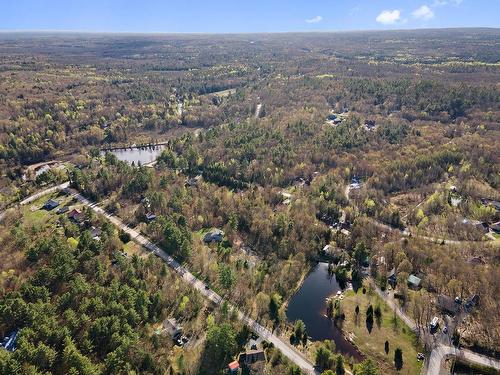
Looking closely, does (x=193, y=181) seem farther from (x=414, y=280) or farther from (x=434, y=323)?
(x=434, y=323)

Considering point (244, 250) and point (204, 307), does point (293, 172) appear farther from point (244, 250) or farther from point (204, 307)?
point (204, 307)

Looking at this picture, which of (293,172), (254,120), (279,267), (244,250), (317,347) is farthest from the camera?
(254,120)

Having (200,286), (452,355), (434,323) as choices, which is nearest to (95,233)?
(200,286)

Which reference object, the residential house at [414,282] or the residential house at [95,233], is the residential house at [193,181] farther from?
the residential house at [414,282]

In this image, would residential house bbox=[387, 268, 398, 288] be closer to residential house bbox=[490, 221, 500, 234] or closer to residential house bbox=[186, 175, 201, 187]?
residential house bbox=[490, 221, 500, 234]

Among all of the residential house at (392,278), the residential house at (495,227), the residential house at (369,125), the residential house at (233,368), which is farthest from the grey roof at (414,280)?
the residential house at (369,125)

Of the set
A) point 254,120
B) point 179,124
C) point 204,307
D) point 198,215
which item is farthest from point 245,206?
point 179,124

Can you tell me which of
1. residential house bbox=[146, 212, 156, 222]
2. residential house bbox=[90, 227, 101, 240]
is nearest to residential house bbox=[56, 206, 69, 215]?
residential house bbox=[90, 227, 101, 240]
